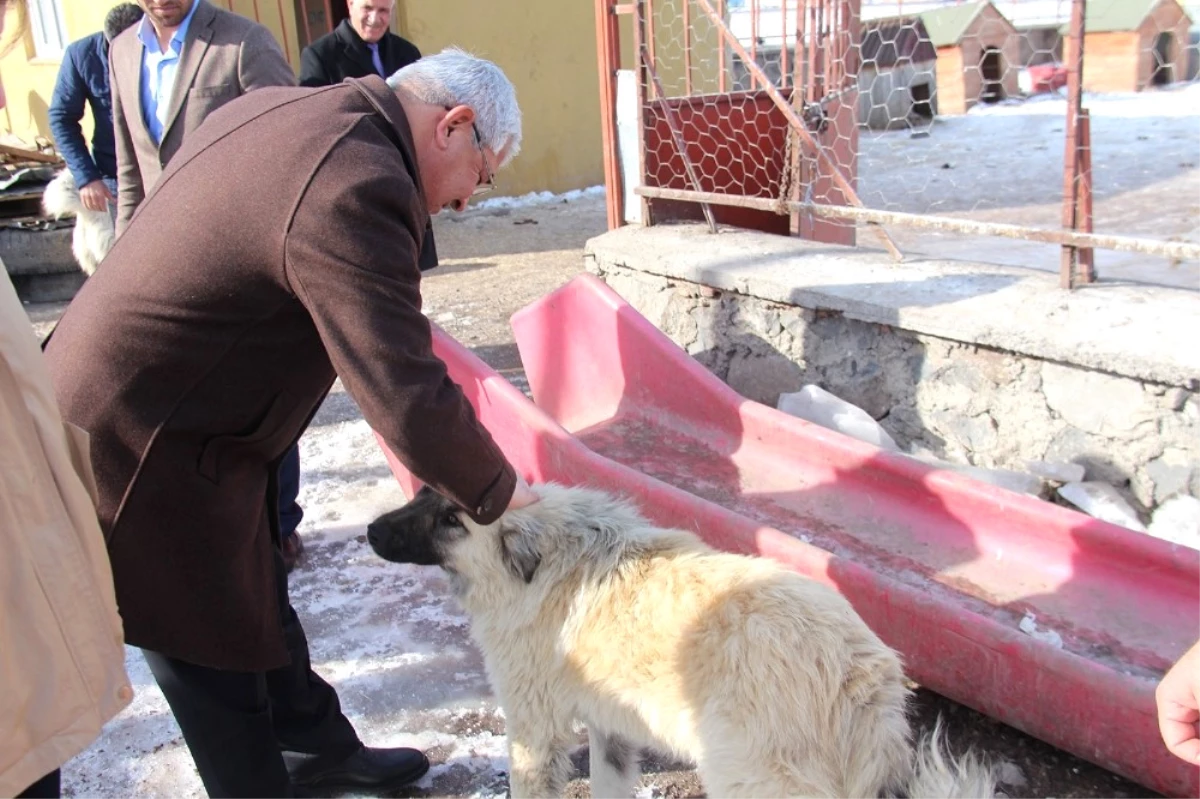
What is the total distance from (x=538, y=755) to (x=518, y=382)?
3.23 meters

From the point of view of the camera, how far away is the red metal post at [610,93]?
527 centimetres

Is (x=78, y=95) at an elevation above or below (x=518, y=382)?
above

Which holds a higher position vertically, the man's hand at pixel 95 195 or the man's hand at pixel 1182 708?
the man's hand at pixel 95 195

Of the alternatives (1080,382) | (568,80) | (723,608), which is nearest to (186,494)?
(723,608)

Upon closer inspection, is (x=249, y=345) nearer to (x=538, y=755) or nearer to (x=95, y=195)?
(x=538, y=755)

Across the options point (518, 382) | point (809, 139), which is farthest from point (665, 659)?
point (518, 382)

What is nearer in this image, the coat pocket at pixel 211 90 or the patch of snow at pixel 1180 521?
the patch of snow at pixel 1180 521

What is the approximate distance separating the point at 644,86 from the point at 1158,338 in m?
2.90

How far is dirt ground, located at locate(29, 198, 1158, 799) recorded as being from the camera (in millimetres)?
2594

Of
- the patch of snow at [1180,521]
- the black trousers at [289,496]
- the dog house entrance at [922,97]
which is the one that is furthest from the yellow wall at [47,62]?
the patch of snow at [1180,521]

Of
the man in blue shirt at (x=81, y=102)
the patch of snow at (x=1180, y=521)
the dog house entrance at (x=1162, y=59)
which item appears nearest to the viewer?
the patch of snow at (x=1180, y=521)

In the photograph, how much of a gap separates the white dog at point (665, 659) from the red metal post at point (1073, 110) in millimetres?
2146

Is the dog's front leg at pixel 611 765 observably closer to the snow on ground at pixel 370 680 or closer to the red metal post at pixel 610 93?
the snow on ground at pixel 370 680

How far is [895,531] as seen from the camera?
132 inches
